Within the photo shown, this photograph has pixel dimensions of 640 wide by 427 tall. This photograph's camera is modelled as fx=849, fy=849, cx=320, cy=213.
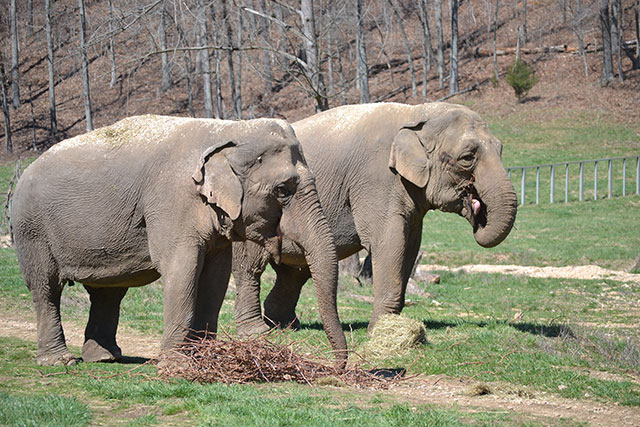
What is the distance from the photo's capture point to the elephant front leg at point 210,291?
29.1 feet

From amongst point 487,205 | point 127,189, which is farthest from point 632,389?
point 127,189

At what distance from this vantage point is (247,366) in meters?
7.83

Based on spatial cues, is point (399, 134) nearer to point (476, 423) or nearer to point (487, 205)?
point (487, 205)

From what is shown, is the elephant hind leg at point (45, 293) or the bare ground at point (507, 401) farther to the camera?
the elephant hind leg at point (45, 293)

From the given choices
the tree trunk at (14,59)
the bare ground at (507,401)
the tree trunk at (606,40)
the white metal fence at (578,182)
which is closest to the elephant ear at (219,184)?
the bare ground at (507,401)

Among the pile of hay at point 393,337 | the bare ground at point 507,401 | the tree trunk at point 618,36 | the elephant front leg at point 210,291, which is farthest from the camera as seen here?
the tree trunk at point 618,36

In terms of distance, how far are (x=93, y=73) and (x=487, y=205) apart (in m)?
56.8

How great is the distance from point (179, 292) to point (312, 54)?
10.5 meters

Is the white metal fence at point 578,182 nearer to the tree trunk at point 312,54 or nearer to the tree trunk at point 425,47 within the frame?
the tree trunk at point 425,47

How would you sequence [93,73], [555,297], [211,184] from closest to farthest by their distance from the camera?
1. [211,184]
2. [555,297]
3. [93,73]

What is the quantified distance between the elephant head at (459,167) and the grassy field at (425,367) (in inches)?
64.2

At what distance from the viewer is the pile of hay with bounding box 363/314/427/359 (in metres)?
10.0

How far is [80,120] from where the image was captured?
55156 mm

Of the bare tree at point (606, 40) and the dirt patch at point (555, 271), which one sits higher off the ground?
the bare tree at point (606, 40)
